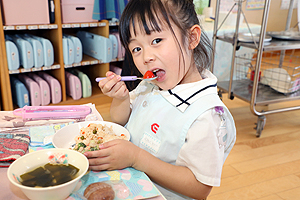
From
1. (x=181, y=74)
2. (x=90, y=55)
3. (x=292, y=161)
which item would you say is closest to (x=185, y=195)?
(x=181, y=74)

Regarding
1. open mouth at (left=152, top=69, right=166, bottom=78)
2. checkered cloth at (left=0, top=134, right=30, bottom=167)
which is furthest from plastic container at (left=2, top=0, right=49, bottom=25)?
open mouth at (left=152, top=69, right=166, bottom=78)

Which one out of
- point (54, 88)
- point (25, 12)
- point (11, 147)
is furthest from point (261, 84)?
point (11, 147)

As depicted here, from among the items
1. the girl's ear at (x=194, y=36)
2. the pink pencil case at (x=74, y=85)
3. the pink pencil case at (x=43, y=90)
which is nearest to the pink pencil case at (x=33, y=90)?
the pink pencil case at (x=43, y=90)

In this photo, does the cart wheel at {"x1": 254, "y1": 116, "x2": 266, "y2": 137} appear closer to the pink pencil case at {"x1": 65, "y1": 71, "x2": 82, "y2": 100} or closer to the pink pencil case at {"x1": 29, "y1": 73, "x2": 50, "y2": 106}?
the pink pencil case at {"x1": 65, "y1": 71, "x2": 82, "y2": 100}

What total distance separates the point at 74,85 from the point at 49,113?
1.58m

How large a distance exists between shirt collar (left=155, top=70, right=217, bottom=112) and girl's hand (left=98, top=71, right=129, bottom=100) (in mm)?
141

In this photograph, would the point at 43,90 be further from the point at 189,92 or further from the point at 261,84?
the point at 261,84

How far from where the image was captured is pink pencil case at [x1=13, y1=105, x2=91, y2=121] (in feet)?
2.91

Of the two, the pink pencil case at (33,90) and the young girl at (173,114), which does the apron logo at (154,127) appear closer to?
the young girl at (173,114)

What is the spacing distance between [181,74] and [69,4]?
1834 millimetres

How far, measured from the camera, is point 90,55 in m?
2.66

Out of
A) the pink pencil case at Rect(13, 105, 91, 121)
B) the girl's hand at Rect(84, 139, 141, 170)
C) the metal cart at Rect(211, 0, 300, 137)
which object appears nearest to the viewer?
the girl's hand at Rect(84, 139, 141, 170)

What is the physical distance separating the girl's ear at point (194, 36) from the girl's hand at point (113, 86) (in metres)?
0.23

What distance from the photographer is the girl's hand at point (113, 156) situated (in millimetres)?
608
